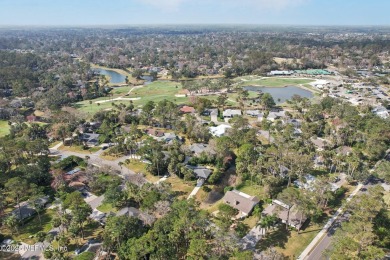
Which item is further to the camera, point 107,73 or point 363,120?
point 107,73

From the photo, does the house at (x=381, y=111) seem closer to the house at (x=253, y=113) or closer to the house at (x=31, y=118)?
the house at (x=253, y=113)

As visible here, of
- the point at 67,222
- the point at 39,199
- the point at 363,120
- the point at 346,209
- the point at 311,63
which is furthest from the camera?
the point at 311,63

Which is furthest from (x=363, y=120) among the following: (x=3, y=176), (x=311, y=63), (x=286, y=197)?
(x=311, y=63)

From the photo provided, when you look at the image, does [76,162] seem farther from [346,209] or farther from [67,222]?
[346,209]

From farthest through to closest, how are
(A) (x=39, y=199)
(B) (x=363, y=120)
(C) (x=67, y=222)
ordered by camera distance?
(B) (x=363, y=120) < (A) (x=39, y=199) < (C) (x=67, y=222)

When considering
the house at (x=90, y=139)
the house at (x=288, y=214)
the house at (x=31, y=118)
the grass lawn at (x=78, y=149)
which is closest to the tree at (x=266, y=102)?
the house at (x=90, y=139)

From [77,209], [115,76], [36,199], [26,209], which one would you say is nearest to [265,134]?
[77,209]

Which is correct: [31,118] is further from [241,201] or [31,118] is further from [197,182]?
[241,201]

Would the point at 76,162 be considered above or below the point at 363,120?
below
